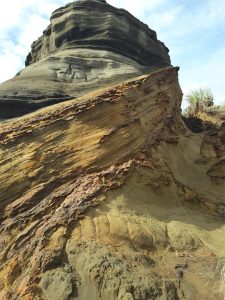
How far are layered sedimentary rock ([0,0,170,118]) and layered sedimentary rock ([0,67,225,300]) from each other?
990mm

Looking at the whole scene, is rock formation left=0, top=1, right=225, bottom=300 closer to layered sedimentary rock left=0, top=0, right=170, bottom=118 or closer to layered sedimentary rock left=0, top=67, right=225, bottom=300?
layered sedimentary rock left=0, top=67, right=225, bottom=300

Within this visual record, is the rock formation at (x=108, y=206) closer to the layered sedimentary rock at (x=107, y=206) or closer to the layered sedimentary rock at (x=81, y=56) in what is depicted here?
the layered sedimentary rock at (x=107, y=206)

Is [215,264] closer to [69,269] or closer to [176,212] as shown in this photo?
[176,212]

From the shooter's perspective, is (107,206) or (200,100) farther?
(200,100)

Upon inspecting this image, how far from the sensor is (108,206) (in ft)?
21.8

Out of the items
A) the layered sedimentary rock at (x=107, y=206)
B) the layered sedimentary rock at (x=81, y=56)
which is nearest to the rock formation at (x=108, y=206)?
the layered sedimentary rock at (x=107, y=206)

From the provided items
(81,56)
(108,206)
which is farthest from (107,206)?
(81,56)

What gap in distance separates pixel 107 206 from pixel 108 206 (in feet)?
0.05

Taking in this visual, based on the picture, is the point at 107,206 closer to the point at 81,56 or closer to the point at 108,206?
the point at 108,206

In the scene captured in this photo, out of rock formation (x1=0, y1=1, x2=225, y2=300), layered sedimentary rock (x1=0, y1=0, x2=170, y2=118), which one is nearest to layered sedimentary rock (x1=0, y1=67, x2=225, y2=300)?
rock formation (x1=0, y1=1, x2=225, y2=300)

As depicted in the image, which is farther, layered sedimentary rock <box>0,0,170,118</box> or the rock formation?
layered sedimentary rock <box>0,0,170,118</box>

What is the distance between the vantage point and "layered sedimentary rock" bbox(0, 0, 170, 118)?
340 inches

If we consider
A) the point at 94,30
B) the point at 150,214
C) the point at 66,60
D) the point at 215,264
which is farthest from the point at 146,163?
the point at 94,30

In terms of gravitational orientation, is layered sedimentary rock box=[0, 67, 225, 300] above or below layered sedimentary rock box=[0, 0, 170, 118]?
below
